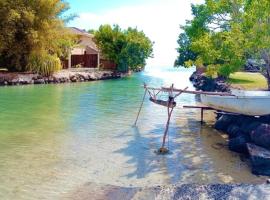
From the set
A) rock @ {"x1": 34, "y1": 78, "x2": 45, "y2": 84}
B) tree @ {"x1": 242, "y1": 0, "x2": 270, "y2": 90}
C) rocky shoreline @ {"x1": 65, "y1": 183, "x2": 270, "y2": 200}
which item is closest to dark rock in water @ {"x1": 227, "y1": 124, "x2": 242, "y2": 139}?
tree @ {"x1": 242, "y1": 0, "x2": 270, "y2": 90}

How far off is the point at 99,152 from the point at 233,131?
506 centimetres

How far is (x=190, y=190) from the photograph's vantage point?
8.08 metres

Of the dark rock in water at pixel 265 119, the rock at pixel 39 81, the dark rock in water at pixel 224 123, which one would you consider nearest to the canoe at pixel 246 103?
the dark rock in water at pixel 265 119

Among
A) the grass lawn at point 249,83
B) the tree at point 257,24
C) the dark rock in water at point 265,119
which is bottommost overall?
the dark rock in water at point 265,119

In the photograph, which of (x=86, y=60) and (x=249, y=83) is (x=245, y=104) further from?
(x=86, y=60)

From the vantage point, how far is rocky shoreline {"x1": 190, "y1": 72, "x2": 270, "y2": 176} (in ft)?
31.4

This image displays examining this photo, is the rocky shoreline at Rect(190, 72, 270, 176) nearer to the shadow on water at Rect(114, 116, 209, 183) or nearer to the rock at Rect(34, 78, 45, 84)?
the shadow on water at Rect(114, 116, 209, 183)

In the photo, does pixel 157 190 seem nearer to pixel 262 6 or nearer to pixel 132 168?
pixel 132 168

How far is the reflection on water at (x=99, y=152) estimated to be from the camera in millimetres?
8898

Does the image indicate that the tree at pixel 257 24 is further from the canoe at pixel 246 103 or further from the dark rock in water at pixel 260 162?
the dark rock in water at pixel 260 162

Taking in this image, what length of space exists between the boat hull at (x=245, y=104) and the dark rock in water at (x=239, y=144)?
1.25 m

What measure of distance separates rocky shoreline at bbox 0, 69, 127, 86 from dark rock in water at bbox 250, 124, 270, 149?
25.3 meters

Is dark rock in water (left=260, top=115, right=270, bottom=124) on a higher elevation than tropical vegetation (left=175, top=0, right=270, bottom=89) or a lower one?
lower

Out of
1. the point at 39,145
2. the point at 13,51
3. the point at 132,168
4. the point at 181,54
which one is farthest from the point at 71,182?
the point at 181,54
